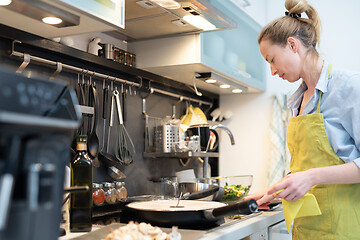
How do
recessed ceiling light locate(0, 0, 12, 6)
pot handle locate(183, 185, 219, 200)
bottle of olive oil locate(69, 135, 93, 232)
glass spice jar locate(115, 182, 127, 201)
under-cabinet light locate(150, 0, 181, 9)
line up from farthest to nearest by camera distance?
glass spice jar locate(115, 182, 127, 201), pot handle locate(183, 185, 219, 200), under-cabinet light locate(150, 0, 181, 9), bottle of olive oil locate(69, 135, 93, 232), recessed ceiling light locate(0, 0, 12, 6)

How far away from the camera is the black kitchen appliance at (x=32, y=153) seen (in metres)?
0.54

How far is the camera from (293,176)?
118 cm

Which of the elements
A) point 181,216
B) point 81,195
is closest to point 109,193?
point 81,195

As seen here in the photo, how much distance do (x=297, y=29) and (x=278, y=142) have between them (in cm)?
124

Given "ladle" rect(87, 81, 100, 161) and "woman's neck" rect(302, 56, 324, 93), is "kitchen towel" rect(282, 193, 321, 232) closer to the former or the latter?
"woman's neck" rect(302, 56, 324, 93)

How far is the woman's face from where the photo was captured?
4.51 ft

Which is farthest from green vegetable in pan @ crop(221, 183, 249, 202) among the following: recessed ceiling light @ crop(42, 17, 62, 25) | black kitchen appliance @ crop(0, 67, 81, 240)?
black kitchen appliance @ crop(0, 67, 81, 240)

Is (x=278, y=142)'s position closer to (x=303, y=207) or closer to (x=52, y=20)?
(x=303, y=207)

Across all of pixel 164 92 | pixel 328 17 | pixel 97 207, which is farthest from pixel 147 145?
pixel 328 17

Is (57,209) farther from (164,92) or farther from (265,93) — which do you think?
(265,93)

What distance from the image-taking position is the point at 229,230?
134 centimetres

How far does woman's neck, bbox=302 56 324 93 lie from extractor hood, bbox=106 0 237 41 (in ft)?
1.48

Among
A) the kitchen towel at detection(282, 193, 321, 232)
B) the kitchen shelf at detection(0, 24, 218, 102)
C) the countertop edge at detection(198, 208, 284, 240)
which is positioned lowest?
the countertop edge at detection(198, 208, 284, 240)

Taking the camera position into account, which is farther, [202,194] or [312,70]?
[202,194]
